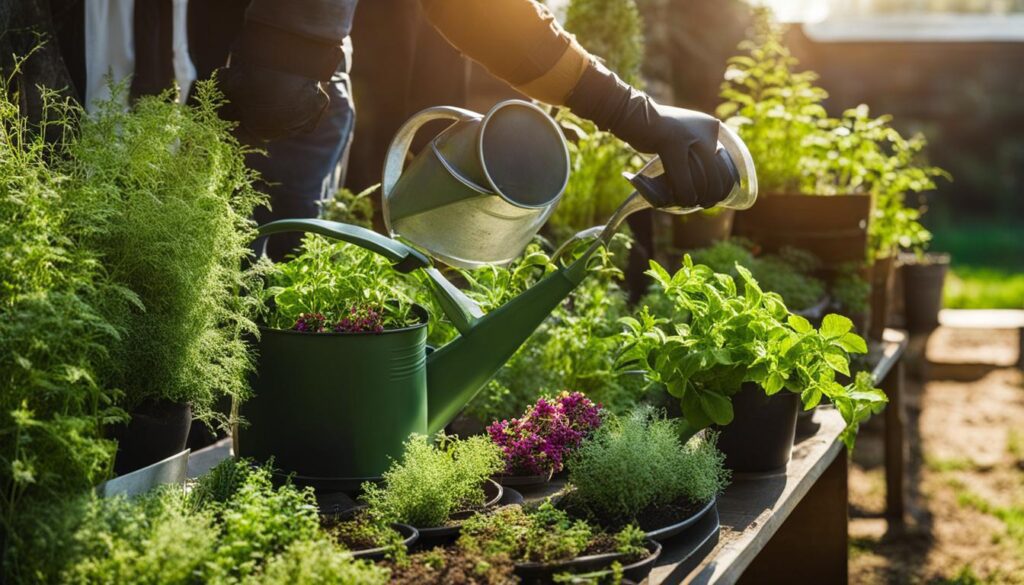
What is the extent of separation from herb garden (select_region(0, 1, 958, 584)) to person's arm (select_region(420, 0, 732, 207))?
14cm

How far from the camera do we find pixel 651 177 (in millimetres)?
1604

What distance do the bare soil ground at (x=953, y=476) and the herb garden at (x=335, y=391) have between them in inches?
71.9

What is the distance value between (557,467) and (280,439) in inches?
14.7

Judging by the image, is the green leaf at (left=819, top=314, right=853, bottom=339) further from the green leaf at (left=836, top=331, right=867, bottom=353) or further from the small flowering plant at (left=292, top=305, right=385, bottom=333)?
the small flowering plant at (left=292, top=305, right=385, bottom=333)

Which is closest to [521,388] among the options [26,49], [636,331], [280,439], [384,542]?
[636,331]

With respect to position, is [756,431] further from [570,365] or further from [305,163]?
[305,163]

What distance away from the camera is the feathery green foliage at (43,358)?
102cm

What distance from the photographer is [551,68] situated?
5.72 ft

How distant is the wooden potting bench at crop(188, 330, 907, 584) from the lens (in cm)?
131

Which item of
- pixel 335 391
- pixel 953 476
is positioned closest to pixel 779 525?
pixel 335 391

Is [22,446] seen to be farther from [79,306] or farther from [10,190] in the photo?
[10,190]

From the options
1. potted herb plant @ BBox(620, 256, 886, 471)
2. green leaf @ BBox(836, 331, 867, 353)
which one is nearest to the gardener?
potted herb plant @ BBox(620, 256, 886, 471)

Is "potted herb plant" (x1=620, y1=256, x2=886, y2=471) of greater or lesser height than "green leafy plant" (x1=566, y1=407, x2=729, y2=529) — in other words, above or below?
Result: above

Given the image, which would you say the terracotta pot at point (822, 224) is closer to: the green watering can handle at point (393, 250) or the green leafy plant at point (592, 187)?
the green leafy plant at point (592, 187)
